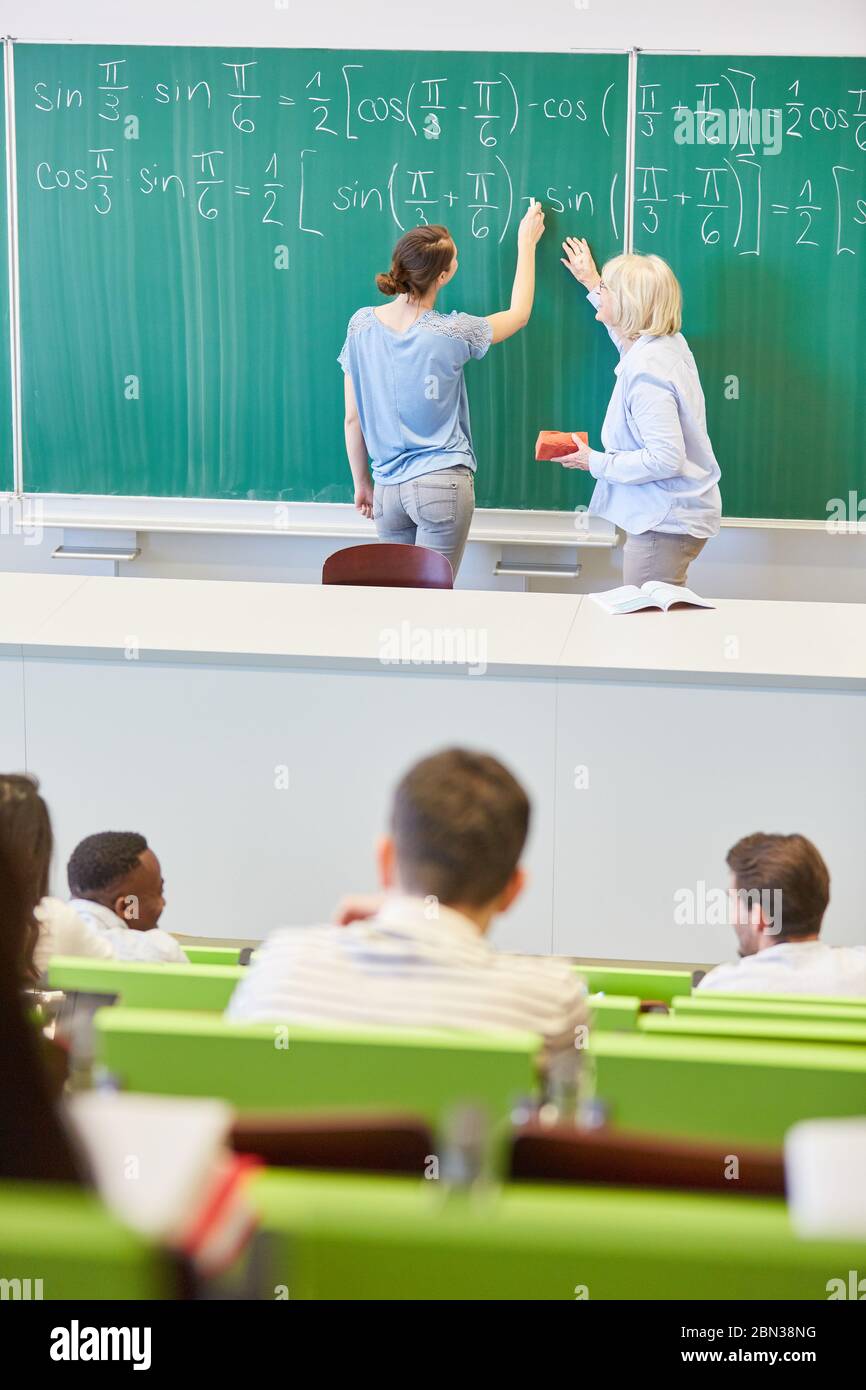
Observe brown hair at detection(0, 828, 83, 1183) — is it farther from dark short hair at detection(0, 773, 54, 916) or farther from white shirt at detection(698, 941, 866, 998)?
white shirt at detection(698, 941, 866, 998)

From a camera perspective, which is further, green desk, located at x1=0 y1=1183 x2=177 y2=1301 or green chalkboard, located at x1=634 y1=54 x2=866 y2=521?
green chalkboard, located at x1=634 y1=54 x2=866 y2=521

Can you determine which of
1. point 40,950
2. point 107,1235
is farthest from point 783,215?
point 107,1235

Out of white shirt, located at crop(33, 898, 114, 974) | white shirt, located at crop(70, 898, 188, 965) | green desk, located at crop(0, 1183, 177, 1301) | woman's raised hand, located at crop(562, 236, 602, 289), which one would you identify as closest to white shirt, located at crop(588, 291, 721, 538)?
woman's raised hand, located at crop(562, 236, 602, 289)

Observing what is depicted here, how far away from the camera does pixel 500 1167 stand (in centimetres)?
136

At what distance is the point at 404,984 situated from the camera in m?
1.70

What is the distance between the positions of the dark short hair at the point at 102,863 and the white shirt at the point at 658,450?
233 cm

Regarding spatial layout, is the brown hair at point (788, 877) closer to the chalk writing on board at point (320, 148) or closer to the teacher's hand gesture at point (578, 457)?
the teacher's hand gesture at point (578, 457)

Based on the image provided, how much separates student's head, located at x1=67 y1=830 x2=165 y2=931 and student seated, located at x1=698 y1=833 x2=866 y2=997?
1.08 meters

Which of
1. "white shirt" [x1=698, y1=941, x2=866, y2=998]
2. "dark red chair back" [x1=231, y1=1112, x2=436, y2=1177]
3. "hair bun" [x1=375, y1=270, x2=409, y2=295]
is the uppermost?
"hair bun" [x1=375, y1=270, x2=409, y2=295]

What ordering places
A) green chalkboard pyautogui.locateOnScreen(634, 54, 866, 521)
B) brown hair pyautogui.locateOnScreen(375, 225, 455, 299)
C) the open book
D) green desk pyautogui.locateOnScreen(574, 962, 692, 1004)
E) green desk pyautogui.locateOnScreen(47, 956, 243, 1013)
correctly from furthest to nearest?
green chalkboard pyautogui.locateOnScreen(634, 54, 866, 521) < brown hair pyautogui.locateOnScreen(375, 225, 455, 299) < the open book < green desk pyautogui.locateOnScreen(574, 962, 692, 1004) < green desk pyautogui.locateOnScreen(47, 956, 243, 1013)

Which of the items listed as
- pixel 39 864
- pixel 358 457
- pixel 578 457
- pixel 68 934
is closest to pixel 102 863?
pixel 68 934

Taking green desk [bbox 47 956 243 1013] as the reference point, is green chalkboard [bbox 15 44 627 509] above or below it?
above

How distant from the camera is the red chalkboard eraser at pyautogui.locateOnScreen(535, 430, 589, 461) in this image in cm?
491

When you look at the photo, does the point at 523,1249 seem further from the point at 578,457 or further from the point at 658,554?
the point at 578,457
